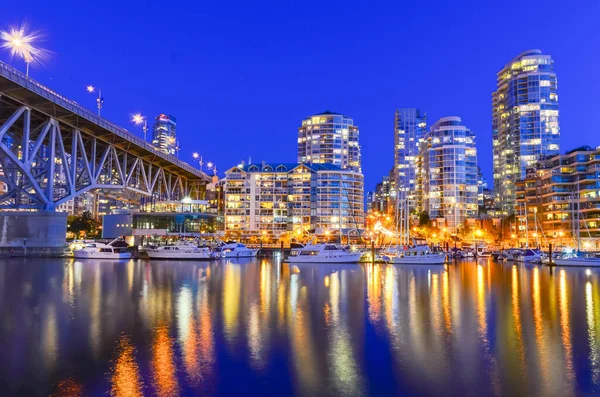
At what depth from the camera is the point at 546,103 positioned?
14312cm

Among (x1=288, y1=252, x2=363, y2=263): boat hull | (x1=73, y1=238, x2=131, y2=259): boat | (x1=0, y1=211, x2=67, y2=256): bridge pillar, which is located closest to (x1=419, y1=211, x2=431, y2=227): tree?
(x1=288, y1=252, x2=363, y2=263): boat hull

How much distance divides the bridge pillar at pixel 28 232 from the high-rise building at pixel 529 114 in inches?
4924

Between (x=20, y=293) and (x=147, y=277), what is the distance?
42.8 feet

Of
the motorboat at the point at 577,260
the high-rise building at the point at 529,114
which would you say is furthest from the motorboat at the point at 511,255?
the high-rise building at the point at 529,114

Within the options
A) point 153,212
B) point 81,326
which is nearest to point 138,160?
point 153,212

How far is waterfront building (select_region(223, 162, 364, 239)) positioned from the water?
81.1 m

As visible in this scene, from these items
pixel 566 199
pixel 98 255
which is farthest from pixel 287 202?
pixel 566 199

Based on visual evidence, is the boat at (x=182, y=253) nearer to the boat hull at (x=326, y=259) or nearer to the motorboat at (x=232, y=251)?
the motorboat at (x=232, y=251)

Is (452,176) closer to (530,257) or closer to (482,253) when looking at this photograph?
(482,253)

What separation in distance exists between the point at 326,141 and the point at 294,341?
14320cm

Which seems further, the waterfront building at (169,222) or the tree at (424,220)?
the tree at (424,220)

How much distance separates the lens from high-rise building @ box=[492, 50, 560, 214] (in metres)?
143

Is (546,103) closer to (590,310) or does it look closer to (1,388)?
(590,310)

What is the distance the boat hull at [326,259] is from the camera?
213ft
